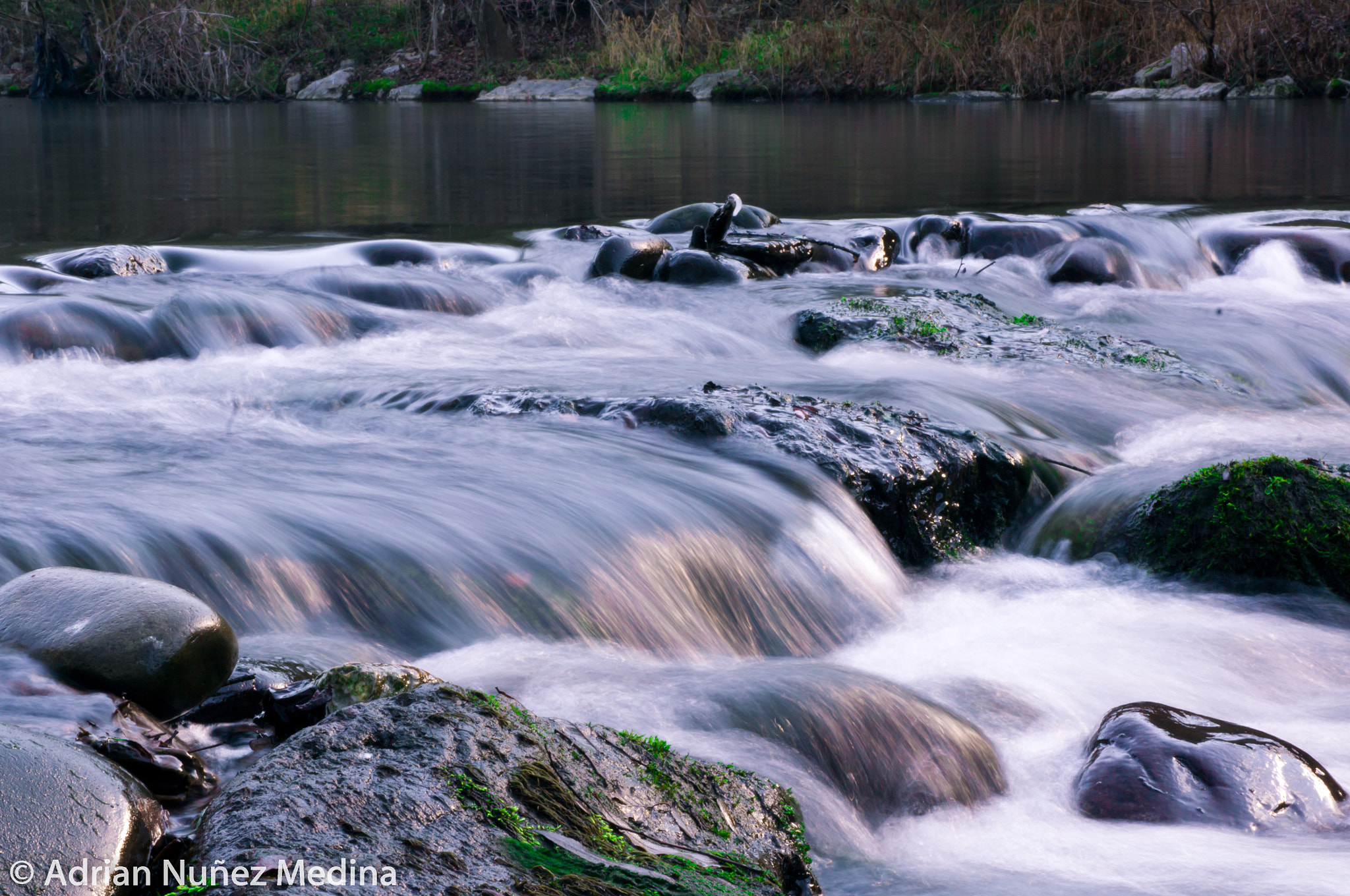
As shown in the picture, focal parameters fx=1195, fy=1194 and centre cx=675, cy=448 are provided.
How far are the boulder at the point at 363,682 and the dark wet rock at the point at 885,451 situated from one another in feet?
6.96

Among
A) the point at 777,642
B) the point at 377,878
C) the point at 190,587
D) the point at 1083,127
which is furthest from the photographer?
the point at 1083,127

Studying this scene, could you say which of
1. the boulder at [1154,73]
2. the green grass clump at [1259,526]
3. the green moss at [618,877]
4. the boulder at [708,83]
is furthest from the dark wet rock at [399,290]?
the boulder at [708,83]

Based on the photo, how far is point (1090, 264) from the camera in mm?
8320

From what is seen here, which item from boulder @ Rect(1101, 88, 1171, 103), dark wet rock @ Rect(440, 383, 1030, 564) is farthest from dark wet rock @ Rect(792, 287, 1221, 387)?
boulder @ Rect(1101, 88, 1171, 103)

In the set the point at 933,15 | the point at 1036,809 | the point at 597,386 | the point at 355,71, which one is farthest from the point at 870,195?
the point at 355,71

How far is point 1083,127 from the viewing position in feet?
58.9

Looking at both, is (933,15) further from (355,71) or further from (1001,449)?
(1001,449)

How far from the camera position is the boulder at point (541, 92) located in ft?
100

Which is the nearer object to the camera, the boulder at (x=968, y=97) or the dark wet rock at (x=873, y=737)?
the dark wet rock at (x=873, y=737)

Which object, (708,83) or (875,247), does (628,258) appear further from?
(708,83)

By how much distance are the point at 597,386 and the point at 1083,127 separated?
14.8 m

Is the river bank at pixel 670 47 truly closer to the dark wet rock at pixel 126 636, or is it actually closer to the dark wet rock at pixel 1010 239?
the dark wet rock at pixel 1010 239

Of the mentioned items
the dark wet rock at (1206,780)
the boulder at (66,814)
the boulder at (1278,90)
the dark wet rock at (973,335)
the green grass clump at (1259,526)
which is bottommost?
the dark wet rock at (1206,780)

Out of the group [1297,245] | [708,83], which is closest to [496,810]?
[1297,245]
